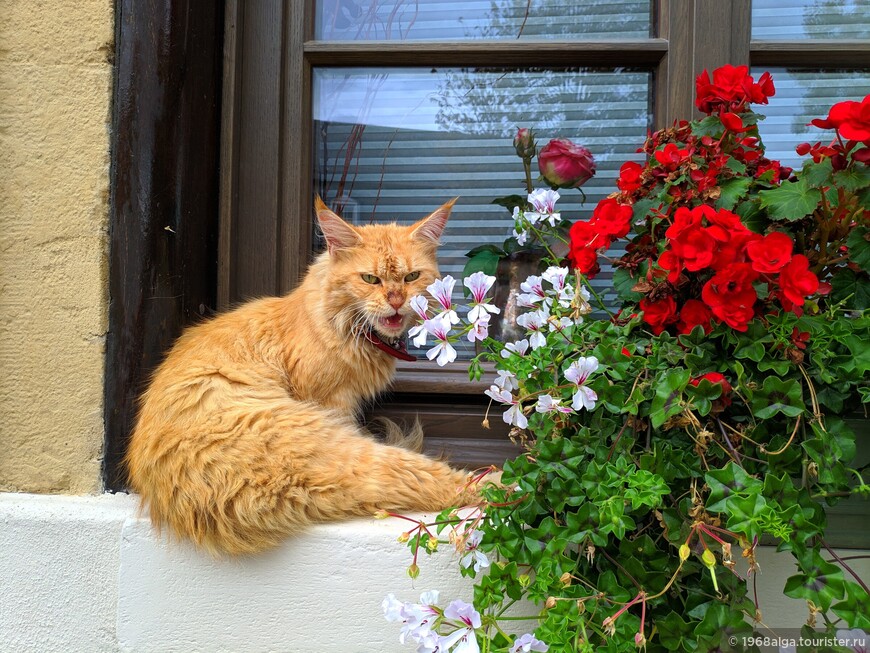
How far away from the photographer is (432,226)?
1.63 metres

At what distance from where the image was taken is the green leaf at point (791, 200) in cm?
106

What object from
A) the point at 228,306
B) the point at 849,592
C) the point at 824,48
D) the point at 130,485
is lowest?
the point at 130,485

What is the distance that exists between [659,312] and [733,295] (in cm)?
13

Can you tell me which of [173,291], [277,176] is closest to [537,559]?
[173,291]

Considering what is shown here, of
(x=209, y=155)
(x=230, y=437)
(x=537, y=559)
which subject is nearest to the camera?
(x=537, y=559)

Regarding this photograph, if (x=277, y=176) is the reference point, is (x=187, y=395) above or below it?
below

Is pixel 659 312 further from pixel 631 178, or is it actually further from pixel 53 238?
pixel 53 238

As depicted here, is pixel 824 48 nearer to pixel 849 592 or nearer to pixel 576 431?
pixel 576 431

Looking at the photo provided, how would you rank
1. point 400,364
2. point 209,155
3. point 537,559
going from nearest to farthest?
point 537,559 → point 209,155 → point 400,364

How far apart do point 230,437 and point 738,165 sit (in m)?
1.22

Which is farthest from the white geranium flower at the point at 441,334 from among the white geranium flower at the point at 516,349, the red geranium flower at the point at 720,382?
the red geranium flower at the point at 720,382

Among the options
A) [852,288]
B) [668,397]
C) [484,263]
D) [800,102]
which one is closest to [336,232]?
[484,263]

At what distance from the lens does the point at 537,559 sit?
40.7 inches

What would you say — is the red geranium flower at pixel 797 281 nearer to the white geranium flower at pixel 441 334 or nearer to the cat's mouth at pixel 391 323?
the white geranium flower at pixel 441 334
